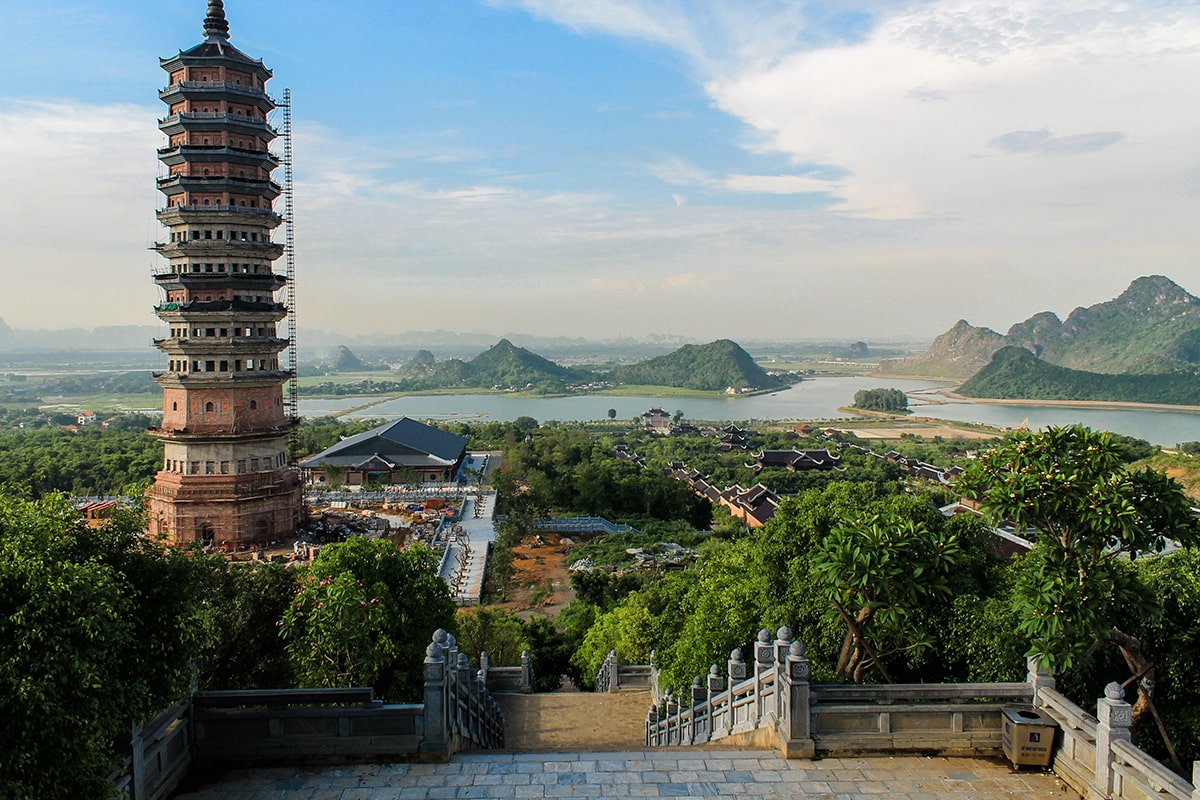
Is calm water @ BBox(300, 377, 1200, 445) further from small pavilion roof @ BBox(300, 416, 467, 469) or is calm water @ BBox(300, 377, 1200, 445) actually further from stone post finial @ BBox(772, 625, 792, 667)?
stone post finial @ BBox(772, 625, 792, 667)

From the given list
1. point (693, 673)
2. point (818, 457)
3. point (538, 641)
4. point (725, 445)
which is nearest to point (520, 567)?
point (538, 641)

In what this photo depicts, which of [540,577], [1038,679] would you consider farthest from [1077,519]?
[540,577]

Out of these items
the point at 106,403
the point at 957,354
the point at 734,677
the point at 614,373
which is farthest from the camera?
the point at 957,354

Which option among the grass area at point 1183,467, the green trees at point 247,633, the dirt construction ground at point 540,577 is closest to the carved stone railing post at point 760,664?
the green trees at point 247,633

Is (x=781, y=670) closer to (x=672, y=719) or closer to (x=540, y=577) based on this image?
(x=672, y=719)

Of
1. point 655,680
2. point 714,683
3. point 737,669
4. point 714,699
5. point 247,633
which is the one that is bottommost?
point 655,680

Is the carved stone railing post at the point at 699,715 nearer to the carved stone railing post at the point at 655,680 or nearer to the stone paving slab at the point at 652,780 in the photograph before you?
the carved stone railing post at the point at 655,680

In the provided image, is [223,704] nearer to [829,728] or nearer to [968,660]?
[829,728]
